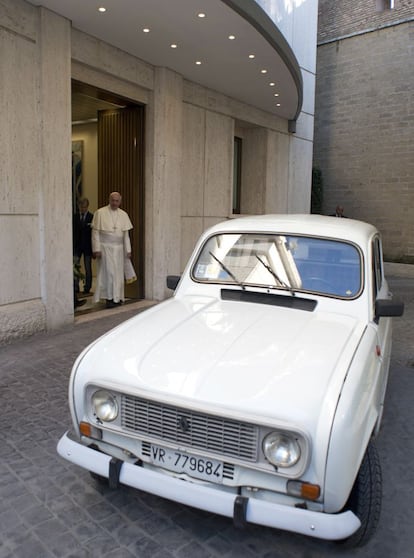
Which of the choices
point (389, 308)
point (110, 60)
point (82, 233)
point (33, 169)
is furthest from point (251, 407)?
point (82, 233)

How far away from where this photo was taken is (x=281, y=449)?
2.34 m

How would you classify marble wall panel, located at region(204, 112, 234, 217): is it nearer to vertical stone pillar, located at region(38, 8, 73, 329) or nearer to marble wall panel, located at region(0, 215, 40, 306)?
vertical stone pillar, located at region(38, 8, 73, 329)

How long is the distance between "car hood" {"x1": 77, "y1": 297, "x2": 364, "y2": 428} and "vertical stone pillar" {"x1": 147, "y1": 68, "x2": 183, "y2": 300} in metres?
5.90

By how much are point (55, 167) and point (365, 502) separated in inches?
231

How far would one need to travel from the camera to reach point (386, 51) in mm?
17422

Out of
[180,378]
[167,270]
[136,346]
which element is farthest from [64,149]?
[180,378]

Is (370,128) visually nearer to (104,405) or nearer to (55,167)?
(55,167)

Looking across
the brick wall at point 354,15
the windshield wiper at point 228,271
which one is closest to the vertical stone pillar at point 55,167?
the windshield wiper at point 228,271

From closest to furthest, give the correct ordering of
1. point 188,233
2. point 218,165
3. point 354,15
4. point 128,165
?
point 128,165 → point 188,233 → point 218,165 → point 354,15

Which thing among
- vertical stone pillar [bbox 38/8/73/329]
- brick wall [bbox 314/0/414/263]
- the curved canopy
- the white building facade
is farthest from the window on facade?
vertical stone pillar [bbox 38/8/73/329]

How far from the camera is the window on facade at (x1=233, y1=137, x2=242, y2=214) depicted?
13.5m

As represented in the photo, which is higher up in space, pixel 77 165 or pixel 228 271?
pixel 77 165

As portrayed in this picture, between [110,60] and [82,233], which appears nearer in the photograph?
[110,60]

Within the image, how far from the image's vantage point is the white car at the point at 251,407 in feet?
7.49
